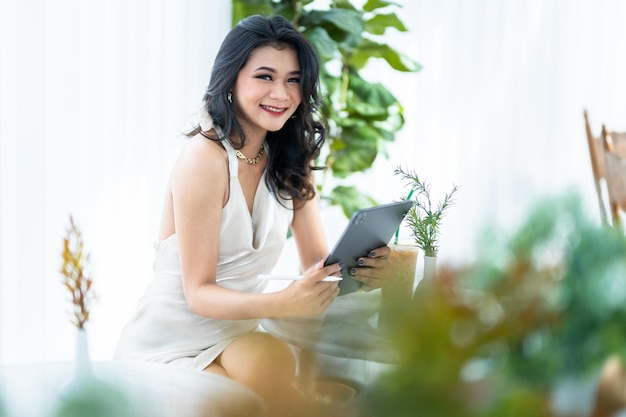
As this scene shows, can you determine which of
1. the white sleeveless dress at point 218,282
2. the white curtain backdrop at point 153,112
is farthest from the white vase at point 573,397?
the white curtain backdrop at point 153,112

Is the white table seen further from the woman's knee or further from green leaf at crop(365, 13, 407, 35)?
green leaf at crop(365, 13, 407, 35)

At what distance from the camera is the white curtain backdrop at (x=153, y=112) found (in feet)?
7.91

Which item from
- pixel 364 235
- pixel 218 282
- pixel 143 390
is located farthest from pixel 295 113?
pixel 143 390

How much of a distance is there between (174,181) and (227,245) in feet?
0.67

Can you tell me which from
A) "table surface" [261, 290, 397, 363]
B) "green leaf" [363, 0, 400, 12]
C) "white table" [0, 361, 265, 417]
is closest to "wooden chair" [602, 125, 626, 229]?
"green leaf" [363, 0, 400, 12]

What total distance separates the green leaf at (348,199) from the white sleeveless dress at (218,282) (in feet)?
3.68

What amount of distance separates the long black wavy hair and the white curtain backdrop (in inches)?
28.0

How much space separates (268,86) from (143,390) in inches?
50.9

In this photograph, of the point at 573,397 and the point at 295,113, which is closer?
the point at 573,397

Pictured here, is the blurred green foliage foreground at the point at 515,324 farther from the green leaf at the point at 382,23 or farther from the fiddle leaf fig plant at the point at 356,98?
the green leaf at the point at 382,23

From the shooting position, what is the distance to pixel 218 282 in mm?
1786

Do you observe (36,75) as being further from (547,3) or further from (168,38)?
(547,3)

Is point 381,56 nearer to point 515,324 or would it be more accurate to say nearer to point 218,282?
point 218,282

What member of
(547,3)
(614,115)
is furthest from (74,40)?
(614,115)
